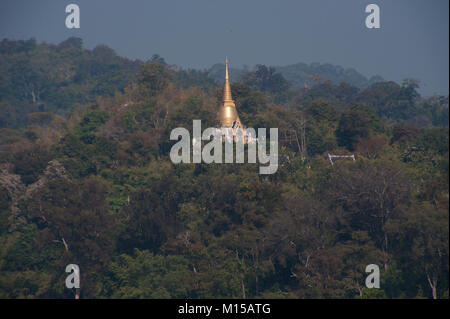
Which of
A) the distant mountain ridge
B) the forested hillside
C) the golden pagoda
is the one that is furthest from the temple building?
the distant mountain ridge

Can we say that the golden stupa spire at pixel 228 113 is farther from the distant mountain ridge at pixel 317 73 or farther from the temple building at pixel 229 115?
the distant mountain ridge at pixel 317 73

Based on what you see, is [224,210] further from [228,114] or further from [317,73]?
[317,73]

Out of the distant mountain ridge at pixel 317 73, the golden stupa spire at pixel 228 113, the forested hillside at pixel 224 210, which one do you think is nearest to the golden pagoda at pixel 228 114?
the golden stupa spire at pixel 228 113

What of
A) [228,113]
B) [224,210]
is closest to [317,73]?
[228,113]

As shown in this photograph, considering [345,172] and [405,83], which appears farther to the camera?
[405,83]

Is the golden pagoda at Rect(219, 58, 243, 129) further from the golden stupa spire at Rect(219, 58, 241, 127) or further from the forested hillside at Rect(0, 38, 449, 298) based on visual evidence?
the forested hillside at Rect(0, 38, 449, 298)
